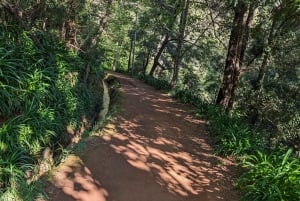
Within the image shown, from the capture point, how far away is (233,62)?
37.4 feet

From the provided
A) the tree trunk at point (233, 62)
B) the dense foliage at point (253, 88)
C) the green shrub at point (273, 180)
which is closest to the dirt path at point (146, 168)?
the green shrub at point (273, 180)

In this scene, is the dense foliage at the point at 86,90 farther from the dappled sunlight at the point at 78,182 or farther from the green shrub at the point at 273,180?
the dappled sunlight at the point at 78,182

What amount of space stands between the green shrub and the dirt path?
38 centimetres

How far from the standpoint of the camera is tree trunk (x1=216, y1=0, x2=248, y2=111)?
11.0 meters

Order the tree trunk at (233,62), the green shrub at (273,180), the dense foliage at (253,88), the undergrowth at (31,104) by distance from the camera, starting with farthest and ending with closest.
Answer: the tree trunk at (233,62) < the dense foliage at (253,88) < the green shrub at (273,180) < the undergrowth at (31,104)

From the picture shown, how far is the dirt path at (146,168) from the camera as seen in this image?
5.36 meters

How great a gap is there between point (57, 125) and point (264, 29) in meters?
10.9

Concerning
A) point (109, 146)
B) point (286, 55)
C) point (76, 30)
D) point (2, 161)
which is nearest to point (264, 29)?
point (286, 55)

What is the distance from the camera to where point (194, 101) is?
480 inches

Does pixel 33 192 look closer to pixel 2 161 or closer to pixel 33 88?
pixel 2 161

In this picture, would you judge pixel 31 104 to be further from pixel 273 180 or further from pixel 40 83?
pixel 273 180

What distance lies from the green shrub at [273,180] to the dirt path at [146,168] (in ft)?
1.24

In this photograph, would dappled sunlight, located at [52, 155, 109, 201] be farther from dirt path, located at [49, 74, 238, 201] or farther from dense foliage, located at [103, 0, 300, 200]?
dense foliage, located at [103, 0, 300, 200]

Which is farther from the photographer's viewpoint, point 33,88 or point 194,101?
point 194,101
